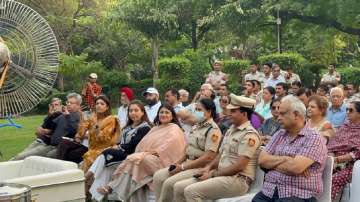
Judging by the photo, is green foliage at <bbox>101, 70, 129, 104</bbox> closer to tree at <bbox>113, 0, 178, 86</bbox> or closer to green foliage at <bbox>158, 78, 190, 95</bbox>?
tree at <bbox>113, 0, 178, 86</bbox>

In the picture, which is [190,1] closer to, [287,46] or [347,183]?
[287,46]

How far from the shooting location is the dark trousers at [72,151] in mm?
7234

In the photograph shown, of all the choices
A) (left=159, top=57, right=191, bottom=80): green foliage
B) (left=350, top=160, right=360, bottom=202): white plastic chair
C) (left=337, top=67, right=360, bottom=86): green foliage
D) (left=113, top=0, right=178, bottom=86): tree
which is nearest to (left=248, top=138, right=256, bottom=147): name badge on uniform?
(left=350, top=160, right=360, bottom=202): white plastic chair

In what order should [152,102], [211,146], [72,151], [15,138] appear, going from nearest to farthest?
1. [211,146]
2. [72,151]
3. [152,102]
4. [15,138]

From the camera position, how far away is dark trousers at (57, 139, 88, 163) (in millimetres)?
7234

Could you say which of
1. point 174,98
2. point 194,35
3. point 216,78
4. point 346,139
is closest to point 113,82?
point 194,35

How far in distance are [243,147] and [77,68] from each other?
1827 centimetres

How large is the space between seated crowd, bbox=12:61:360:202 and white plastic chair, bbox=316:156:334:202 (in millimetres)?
73

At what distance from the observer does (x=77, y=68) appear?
2267 centimetres

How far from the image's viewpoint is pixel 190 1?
17.3 meters

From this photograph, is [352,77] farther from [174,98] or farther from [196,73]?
[174,98]

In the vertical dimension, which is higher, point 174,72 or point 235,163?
point 174,72

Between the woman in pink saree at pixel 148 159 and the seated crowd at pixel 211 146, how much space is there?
11 millimetres

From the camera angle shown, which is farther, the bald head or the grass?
the grass
